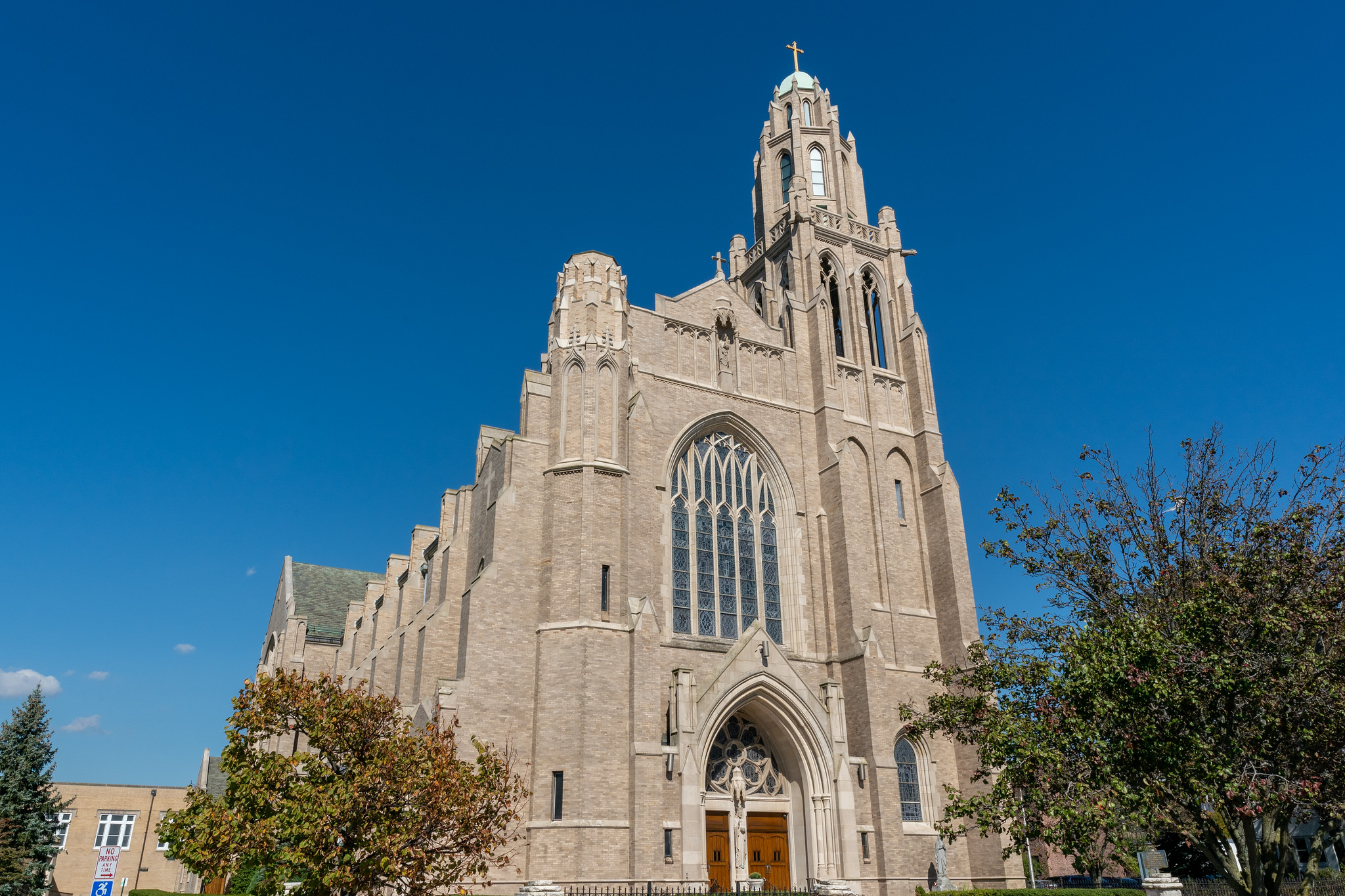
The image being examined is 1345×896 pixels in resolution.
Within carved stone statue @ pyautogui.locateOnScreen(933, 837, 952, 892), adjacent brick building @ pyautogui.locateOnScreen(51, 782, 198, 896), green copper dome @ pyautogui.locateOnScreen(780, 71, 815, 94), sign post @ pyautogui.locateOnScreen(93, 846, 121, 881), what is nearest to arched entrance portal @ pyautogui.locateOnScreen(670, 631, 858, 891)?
carved stone statue @ pyautogui.locateOnScreen(933, 837, 952, 892)

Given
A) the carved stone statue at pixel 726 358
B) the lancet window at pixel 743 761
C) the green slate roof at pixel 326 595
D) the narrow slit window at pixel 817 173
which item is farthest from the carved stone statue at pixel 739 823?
the green slate roof at pixel 326 595

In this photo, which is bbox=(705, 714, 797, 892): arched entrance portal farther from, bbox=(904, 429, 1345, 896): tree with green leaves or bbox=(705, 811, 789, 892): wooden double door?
bbox=(904, 429, 1345, 896): tree with green leaves

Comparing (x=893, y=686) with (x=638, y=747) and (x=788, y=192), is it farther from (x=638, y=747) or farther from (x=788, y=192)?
(x=788, y=192)

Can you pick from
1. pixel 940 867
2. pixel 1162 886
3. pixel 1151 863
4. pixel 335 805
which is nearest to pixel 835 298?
pixel 940 867

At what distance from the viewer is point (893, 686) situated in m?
26.3

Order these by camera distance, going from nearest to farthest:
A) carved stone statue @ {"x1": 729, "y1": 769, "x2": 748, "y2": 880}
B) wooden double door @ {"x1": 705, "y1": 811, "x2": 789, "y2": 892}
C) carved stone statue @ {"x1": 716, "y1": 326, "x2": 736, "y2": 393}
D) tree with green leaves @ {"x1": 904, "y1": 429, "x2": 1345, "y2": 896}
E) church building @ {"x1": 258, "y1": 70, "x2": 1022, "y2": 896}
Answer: tree with green leaves @ {"x1": 904, "y1": 429, "x2": 1345, "y2": 896}
church building @ {"x1": 258, "y1": 70, "x2": 1022, "y2": 896}
wooden double door @ {"x1": 705, "y1": 811, "x2": 789, "y2": 892}
carved stone statue @ {"x1": 729, "y1": 769, "x2": 748, "y2": 880}
carved stone statue @ {"x1": 716, "y1": 326, "x2": 736, "y2": 393}

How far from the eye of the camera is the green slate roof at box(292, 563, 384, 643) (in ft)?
141

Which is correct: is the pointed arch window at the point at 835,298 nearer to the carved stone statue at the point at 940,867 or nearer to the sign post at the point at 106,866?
the carved stone statue at the point at 940,867

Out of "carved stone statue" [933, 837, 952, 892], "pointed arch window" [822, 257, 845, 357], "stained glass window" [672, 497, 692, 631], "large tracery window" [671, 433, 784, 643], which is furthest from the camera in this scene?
"pointed arch window" [822, 257, 845, 357]

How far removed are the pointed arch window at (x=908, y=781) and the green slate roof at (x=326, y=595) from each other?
27.0 m

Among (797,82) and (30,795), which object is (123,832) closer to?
(30,795)

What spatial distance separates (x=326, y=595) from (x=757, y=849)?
3136cm

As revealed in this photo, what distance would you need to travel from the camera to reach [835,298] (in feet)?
112

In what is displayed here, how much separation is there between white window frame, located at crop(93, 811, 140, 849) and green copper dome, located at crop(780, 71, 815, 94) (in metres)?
43.9
